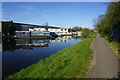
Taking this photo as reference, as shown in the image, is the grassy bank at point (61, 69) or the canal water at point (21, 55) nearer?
the grassy bank at point (61, 69)

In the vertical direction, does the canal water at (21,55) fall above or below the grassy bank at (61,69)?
below

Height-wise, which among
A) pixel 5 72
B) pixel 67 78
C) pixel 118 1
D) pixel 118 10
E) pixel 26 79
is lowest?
pixel 5 72

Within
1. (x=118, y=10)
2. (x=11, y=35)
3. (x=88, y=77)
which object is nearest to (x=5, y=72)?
(x=88, y=77)

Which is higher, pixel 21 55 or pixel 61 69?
pixel 61 69

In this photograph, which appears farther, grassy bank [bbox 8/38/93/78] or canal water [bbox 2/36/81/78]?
canal water [bbox 2/36/81/78]

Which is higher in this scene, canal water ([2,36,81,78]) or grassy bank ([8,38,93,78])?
grassy bank ([8,38,93,78])

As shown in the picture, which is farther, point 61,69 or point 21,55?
point 21,55

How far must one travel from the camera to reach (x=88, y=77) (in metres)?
5.68

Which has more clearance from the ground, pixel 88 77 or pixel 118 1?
pixel 118 1

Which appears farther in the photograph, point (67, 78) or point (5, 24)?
point (5, 24)

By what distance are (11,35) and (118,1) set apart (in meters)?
60.3

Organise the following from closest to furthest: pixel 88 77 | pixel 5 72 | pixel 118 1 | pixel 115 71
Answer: pixel 88 77
pixel 115 71
pixel 5 72
pixel 118 1

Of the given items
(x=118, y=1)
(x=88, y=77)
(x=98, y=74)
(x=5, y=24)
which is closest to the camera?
(x=88, y=77)

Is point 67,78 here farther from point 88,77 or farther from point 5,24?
point 5,24
